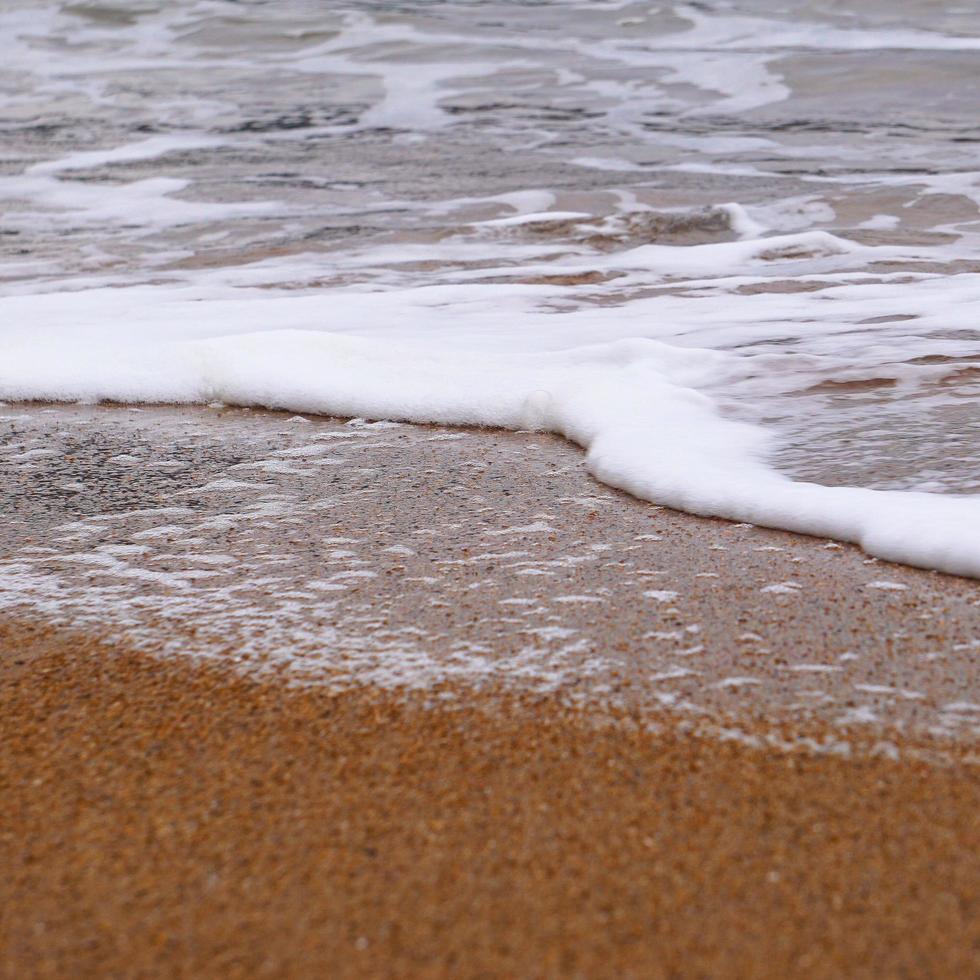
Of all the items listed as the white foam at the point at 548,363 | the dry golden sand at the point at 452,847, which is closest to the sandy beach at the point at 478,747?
the dry golden sand at the point at 452,847

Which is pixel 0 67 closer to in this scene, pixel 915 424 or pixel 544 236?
pixel 544 236

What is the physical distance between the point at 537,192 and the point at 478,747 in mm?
5090

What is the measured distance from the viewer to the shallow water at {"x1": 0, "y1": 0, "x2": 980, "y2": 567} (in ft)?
9.05

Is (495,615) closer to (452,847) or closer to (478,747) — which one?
(478,747)

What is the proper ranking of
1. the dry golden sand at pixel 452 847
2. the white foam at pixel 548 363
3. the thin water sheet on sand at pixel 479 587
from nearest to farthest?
the dry golden sand at pixel 452 847, the thin water sheet on sand at pixel 479 587, the white foam at pixel 548 363

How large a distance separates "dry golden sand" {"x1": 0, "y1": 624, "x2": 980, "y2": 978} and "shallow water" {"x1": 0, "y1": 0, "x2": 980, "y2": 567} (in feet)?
3.06

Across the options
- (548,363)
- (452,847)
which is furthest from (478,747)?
(548,363)

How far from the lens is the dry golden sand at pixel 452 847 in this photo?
2.89ft

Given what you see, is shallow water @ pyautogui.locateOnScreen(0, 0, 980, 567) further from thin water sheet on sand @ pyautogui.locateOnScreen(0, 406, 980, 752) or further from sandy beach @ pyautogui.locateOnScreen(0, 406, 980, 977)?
sandy beach @ pyautogui.locateOnScreen(0, 406, 980, 977)

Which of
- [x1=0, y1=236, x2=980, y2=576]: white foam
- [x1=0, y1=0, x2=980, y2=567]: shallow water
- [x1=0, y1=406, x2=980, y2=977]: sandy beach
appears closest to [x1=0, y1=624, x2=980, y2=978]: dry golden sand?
[x1=0, y1=406, x2=980, y2=977]: sandy beach

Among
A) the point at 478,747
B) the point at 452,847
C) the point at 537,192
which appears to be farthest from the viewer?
the point at 537,192

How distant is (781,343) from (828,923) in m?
2.18

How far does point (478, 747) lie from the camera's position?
1158 millimetres

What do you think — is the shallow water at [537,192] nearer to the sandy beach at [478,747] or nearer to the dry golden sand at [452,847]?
the sandy beach at [478,747]
